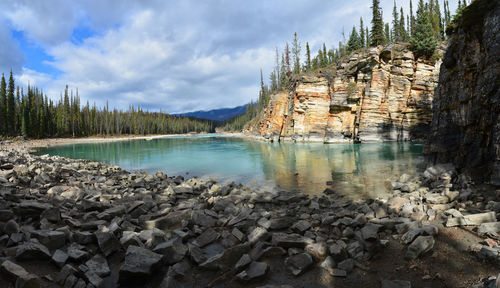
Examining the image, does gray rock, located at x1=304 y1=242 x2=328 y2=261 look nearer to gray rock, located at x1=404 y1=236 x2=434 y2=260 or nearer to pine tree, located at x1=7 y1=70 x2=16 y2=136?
gray rock, located at x1=404 y1=236 x2=434 y2=260

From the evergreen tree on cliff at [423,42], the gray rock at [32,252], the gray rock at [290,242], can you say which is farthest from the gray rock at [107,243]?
the evergreen tree on cliff at [423,42]

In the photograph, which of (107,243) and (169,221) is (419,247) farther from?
(107,243)

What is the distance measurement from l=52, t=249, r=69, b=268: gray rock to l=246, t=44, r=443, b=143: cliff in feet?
165

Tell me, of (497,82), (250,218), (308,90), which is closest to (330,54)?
(308,90)

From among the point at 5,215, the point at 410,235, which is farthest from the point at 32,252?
the point at 410,235

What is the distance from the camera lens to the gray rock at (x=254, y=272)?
4.39m

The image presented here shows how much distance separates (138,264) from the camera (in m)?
4.22

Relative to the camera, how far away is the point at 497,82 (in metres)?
9.62

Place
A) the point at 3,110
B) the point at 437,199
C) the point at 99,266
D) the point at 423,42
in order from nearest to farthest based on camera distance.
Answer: the point at 99,266, the point at 437,199, the point at 423,42, the point at 3,110

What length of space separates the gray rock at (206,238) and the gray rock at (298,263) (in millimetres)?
1892

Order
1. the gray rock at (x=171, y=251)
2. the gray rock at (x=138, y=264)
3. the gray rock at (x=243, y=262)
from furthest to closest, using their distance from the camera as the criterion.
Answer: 1. the gray rock at (x=171, y=251)
2. the gray rock at (x=243, y=262)
3. the gray rock at (x=138, y=264)

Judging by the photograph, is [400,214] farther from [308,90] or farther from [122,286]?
[308,90]

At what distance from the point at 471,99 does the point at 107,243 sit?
54.2ft

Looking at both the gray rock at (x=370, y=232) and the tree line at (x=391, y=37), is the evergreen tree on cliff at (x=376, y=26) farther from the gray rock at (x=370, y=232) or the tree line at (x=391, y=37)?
the gray rock at (x=370, y=232)
